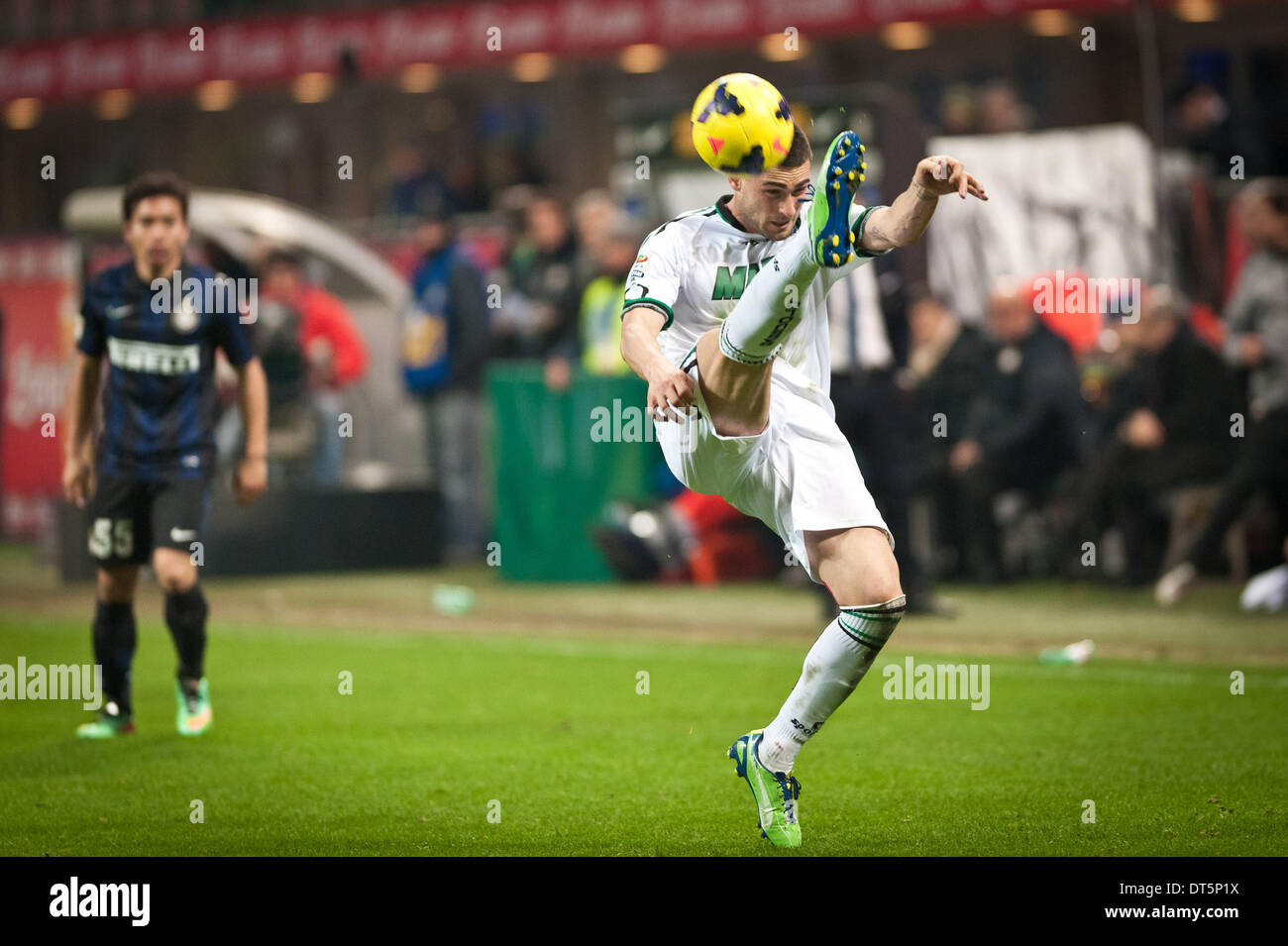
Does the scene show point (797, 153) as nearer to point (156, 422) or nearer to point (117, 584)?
point (156, 422)

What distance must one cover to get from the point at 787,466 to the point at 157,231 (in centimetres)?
317

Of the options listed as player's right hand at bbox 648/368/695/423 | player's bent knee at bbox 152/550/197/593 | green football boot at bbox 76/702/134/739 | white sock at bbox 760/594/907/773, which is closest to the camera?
player's right hand at bbox 648/368/695/423

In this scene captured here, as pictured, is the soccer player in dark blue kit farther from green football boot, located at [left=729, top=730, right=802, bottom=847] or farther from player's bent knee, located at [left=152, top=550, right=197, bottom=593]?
green football boot, located at [left=729, top=730, right=802, bottom=847]

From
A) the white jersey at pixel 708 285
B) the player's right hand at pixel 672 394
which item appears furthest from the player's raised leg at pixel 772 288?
the player's right hand at pixel 672 394

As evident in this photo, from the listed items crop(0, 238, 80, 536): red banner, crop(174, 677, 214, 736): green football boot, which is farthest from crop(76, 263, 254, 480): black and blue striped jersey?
crop(0, 238, 80, 536): red banner

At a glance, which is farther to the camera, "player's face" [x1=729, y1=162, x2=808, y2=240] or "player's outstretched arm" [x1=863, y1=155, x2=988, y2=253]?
"player's face" [x1=729, y1=162, x2=808, y2=240]

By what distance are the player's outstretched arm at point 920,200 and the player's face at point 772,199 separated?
696 millimetres

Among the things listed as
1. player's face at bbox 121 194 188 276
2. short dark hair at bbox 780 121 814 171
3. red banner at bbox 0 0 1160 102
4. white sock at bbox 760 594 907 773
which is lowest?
white sock at bbox 760 594 907 773

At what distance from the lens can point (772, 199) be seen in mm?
5645

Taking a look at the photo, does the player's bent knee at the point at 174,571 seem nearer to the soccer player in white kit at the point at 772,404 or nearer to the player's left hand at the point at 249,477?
the player's left hand at the point at 249,477

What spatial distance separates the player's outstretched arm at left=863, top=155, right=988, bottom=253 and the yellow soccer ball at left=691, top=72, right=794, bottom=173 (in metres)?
0.58

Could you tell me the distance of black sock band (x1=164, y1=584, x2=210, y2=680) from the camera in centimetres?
775

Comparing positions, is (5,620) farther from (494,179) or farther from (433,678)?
(494,179)

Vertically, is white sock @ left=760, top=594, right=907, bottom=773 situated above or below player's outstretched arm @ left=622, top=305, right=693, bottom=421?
below
